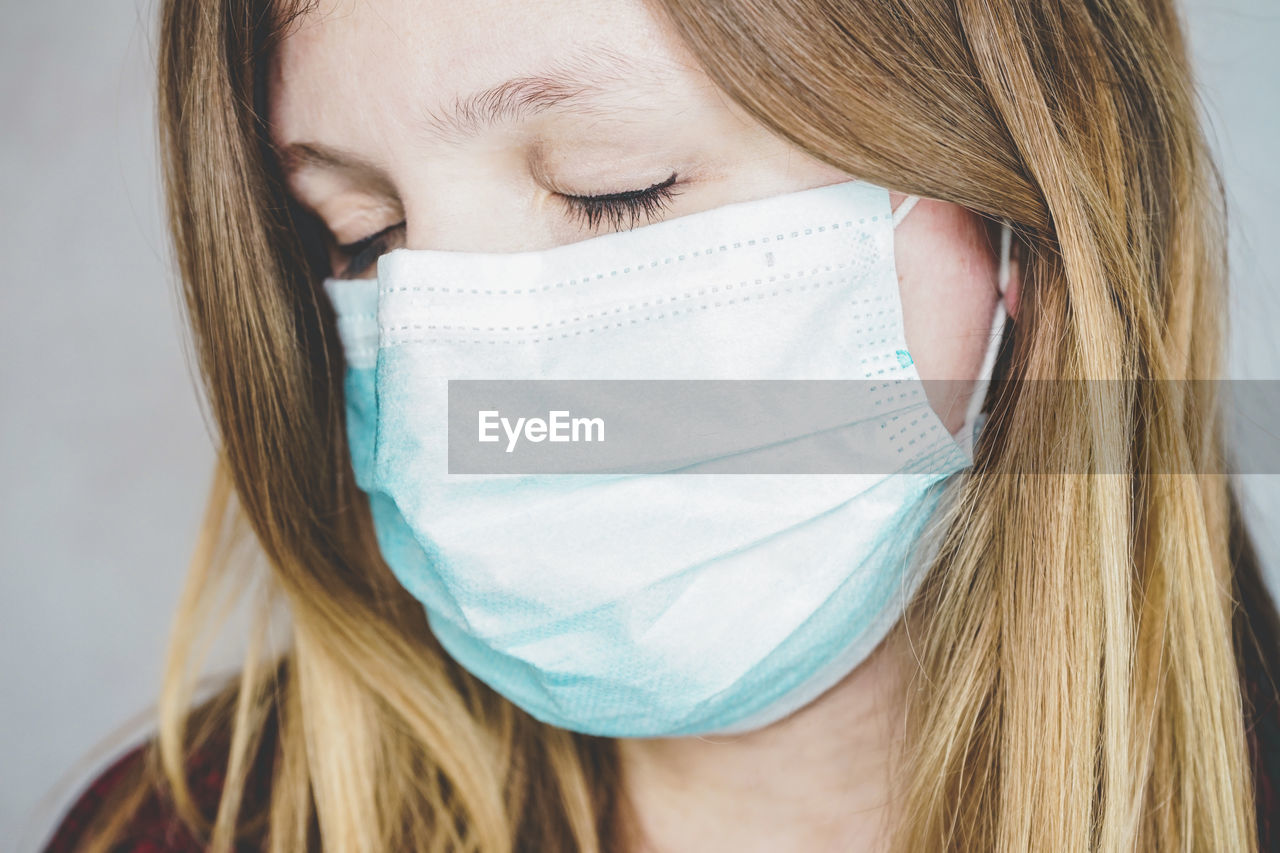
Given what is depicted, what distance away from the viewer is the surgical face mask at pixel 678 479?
900mm

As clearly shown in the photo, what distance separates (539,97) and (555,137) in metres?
0.04

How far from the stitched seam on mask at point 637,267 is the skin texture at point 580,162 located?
39 millimetres

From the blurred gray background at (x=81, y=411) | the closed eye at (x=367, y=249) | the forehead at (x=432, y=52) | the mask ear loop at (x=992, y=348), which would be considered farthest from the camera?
the blurred gray background at (x=81, y=411)

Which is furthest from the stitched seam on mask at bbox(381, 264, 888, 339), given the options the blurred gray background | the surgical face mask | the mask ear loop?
the blurred gray background

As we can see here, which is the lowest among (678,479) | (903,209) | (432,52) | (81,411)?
(678,479)

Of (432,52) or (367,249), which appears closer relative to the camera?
(432,52)

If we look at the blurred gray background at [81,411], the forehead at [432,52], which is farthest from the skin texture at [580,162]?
the blurred gray background at [81,411]

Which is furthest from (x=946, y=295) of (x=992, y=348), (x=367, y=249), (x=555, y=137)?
(x=367, y=249)

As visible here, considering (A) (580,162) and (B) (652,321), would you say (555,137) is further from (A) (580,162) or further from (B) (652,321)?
(B) (652,321)

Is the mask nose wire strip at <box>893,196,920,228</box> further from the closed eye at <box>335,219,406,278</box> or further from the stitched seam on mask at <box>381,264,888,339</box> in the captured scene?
the closed eye at <box>335,219,406,278</box>

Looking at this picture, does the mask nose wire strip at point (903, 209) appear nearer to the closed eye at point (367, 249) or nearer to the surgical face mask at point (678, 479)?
the surgical face mask at point (678, 479)

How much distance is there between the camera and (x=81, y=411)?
1.95 m

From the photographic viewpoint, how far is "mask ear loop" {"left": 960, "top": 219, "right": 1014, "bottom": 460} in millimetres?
976

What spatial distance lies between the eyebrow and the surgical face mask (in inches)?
4.4
